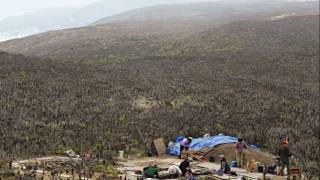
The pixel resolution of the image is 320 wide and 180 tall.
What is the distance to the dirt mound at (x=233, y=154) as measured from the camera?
73.5ft

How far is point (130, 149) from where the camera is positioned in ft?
77.6

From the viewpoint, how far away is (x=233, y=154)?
23.3m

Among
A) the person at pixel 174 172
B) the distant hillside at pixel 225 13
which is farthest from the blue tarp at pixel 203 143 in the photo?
the distant hillside at pixel 225 13

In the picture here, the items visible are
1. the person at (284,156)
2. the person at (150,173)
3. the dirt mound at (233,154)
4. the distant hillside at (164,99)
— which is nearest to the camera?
the person at (150,173)

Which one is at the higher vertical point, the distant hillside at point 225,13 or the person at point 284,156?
the distant hillside at point 225,13

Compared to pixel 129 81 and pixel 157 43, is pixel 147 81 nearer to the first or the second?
pixel 129 81

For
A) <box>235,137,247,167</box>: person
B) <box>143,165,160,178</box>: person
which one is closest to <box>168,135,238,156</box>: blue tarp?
<box>235,137,247,167</box>: person

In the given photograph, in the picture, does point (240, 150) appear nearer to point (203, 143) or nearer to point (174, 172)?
point (203, 143)

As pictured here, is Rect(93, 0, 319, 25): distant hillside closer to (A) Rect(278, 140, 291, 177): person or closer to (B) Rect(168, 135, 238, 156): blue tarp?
(B) Rect(168, 135, 238, 156): blue tarp

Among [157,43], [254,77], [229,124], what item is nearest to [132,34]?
[157,43]

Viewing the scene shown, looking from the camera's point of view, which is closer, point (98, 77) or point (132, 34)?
point (98, 77)

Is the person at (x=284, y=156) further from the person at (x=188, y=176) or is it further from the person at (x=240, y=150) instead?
the person at (x=188, y=176)

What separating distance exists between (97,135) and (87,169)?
673cm

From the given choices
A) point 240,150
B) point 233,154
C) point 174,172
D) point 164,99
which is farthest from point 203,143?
point 164,99
